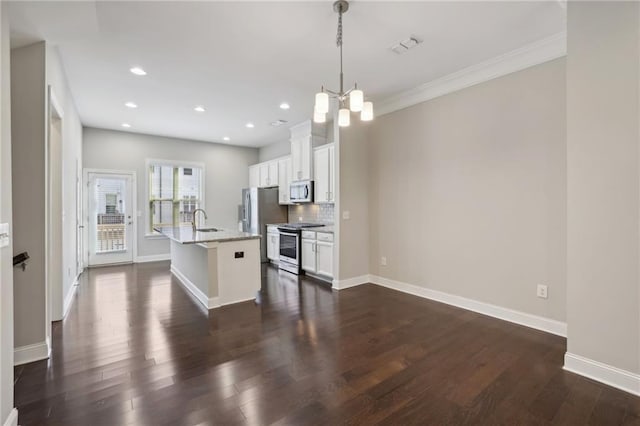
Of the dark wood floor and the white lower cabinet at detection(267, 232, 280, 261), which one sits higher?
the white lower cabinet at detection(267, 232, 280, 261)

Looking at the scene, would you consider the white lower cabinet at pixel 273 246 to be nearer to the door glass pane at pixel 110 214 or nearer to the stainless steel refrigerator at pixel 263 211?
the stainless steel refrigerator at pixel 263 211

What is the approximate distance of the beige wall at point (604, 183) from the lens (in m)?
2.01

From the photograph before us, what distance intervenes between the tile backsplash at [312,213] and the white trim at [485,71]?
2.27m

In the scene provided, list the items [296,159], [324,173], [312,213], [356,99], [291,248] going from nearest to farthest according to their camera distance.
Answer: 1. [356,99]
2. [324,173]
3. [291,248]
4. [296,159]
5. [312,213]

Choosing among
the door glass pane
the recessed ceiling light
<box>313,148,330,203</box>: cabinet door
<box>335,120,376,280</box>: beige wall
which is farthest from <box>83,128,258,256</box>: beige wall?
<box>335,120,376,280</box>: beige wall

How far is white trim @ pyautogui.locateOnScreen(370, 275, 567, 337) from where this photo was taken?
293 centimetres

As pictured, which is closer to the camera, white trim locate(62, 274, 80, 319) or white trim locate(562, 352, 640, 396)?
white trim locate(562, 352, 640, 396)

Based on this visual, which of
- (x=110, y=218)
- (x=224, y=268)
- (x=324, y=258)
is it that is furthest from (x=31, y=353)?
(x=110, y=218)

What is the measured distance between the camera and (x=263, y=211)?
6590 mm

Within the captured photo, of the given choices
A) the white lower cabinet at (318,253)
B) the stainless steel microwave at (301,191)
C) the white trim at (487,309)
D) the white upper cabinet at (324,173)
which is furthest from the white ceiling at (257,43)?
the white trim at (487,309)

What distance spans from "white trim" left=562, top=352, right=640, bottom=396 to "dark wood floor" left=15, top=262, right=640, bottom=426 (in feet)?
0.24

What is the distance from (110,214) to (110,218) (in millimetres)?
87

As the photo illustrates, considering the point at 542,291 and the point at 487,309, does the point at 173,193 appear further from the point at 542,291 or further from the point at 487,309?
the point at 542,291

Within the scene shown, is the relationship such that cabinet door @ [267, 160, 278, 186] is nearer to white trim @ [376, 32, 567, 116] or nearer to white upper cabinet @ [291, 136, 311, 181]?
white upper cabinet @ [291, 136, 311, 181]
